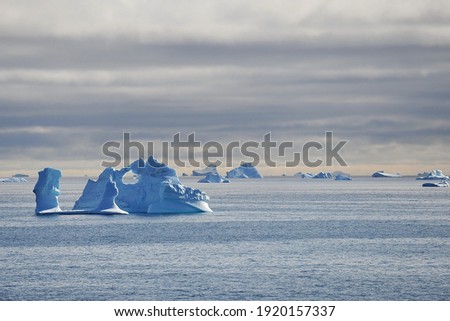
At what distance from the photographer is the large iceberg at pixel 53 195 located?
83.6 metres

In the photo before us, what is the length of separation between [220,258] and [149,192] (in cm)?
3754

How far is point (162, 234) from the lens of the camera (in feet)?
240

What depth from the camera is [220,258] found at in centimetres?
5581

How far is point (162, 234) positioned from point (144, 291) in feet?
100

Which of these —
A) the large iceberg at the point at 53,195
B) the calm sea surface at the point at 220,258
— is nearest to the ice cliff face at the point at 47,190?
the large iceberg at the point at 53,195

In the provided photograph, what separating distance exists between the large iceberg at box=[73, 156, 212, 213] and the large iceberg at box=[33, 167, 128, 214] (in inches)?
54.4

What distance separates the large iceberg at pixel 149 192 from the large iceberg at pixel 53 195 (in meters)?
1.38

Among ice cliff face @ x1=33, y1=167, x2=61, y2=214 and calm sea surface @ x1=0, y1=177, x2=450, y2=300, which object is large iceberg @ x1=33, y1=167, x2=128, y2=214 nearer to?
ice cliff face @ x1=33, y1=167, x2=61, y2=214

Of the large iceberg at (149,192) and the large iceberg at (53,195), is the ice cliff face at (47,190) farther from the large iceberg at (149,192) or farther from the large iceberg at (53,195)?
the large iceberg at (149,192)

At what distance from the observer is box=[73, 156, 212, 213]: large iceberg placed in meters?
88.4

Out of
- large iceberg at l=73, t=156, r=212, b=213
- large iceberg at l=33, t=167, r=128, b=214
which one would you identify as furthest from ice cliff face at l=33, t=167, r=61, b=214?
large iceberg at l=73, t=156, r=212, b=213

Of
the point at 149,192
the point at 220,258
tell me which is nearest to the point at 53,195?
the point at 149,192
